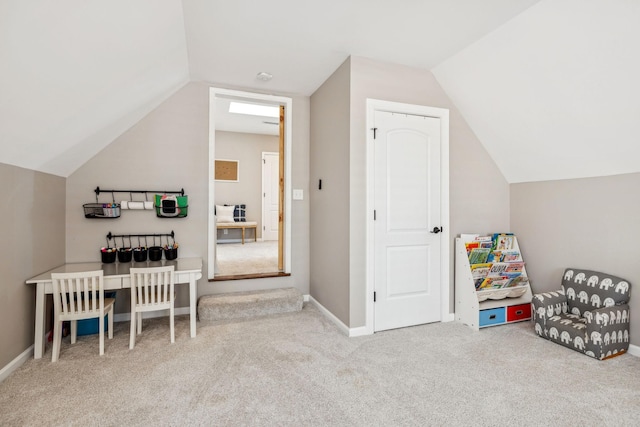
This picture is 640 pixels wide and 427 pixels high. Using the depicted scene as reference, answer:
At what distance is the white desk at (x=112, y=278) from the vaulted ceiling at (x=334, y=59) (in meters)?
0.88

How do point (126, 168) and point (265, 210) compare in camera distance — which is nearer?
point (126, 168)

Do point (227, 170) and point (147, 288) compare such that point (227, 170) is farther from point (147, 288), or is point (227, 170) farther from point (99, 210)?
point (147, 288)

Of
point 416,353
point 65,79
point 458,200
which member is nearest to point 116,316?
point 65,79

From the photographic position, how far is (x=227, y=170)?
7.69m

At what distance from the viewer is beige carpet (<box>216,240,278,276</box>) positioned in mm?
4277

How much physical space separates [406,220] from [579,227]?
157 centimetres

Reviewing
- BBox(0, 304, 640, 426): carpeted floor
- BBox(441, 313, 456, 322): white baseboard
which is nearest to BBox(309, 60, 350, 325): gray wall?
BBox(0, 304, 640, 426): carpeted floor

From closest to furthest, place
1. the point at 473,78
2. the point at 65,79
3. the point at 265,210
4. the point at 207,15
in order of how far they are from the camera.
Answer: the point at 65,79
the point at 207,15
the point at 473,78
the point at 265,210

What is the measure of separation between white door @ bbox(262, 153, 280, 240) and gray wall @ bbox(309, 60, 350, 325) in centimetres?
423

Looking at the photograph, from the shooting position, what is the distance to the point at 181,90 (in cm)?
346

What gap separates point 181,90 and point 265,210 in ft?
15.4

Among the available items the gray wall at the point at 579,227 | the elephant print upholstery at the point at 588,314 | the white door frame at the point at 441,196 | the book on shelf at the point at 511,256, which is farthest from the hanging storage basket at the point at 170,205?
the gray wall at the point at 579,227

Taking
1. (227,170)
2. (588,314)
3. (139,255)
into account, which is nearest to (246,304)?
(139,255)

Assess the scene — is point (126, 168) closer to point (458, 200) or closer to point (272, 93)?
point (272, 93)
